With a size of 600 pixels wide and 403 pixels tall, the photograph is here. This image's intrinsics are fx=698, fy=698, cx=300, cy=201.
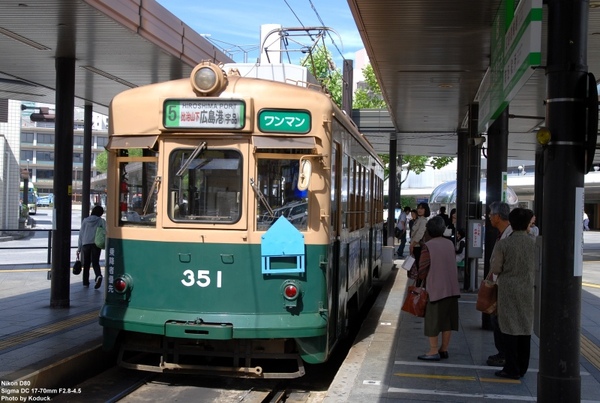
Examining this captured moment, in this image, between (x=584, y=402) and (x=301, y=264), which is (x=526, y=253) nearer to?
(x=584, y=402)

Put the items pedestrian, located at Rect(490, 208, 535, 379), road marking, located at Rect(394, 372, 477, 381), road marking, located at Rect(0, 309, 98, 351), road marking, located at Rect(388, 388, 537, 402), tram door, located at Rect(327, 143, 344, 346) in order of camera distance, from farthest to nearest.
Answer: road marking, located at Rect(0, 309, 98, 351) → tram door, located at Rect(327, 143, 344, 346) → road marking, located at Rect(394, 372, 477, 381) → pedestrian, located at Rect(490, 208, 535, 379) → road marking, located at Rect(388, 388, 537, 402)

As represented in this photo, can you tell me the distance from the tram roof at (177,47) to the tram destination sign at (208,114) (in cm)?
Answer: 241

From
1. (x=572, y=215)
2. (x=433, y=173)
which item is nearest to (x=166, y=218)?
(x=572, y=215)

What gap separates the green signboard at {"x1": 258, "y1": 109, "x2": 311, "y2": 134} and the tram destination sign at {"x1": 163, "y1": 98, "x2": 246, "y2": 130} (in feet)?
0.64

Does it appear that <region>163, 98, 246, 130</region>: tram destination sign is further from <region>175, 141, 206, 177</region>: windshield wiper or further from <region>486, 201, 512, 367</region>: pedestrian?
<region>486, 201, 512, 367</region>: pedestrian

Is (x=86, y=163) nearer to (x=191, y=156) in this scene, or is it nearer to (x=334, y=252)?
(x=191, y=156)

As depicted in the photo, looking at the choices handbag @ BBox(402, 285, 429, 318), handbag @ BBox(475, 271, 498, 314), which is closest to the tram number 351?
handbag @ BBox(402, 285, 429, 318)

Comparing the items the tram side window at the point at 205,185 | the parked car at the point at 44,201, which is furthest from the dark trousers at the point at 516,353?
the parked car at the point at 44,201

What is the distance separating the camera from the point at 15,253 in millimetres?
21469

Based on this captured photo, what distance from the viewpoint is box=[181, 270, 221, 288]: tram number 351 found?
6.62 m

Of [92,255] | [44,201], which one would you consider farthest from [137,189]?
[44,201]

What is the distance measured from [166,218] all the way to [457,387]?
3.17 m

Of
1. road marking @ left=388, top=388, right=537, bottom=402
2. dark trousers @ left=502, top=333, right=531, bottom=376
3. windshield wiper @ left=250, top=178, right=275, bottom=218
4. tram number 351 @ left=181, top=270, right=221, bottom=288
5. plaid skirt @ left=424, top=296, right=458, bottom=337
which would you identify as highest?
windshield wiper @ left=250, top=178, right=275, bottom=218

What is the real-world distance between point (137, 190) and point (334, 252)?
2.11m
